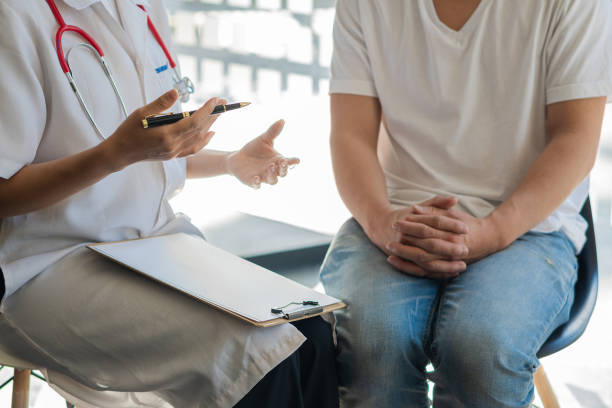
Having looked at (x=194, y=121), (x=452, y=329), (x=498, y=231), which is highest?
(x=194, y=121)

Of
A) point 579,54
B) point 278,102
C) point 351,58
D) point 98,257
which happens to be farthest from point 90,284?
point 278,102

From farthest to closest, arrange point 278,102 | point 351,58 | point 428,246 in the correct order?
point 278,102 < point 351,58 < point 428,246

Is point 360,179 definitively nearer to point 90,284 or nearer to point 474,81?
point 474,81

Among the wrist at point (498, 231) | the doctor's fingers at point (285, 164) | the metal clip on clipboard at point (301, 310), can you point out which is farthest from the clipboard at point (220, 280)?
the wrist at point (498, 231)

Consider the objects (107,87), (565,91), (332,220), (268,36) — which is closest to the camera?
(107,87)

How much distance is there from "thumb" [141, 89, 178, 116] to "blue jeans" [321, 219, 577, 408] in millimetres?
497

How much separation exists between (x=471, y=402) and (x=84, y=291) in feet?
2.25

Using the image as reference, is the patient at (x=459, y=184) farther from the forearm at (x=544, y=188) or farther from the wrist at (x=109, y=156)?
the wrist at (x=109, y=156)

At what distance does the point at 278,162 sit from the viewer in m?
1.26

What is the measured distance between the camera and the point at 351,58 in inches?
54.3

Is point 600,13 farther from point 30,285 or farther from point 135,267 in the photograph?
point 30,285

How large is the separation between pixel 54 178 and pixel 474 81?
0.86 metres

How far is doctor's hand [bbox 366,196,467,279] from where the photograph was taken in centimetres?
→ 114

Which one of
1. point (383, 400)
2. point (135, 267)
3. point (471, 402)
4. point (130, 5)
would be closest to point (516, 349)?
point (471, 402)
